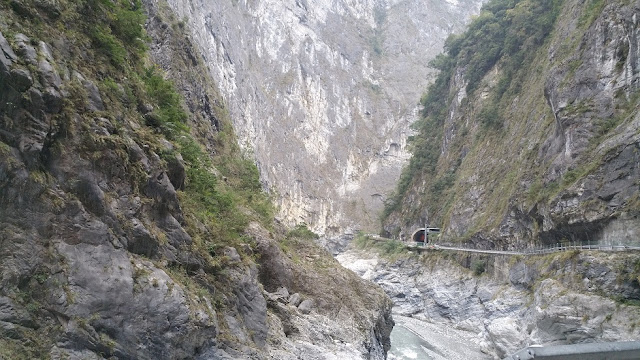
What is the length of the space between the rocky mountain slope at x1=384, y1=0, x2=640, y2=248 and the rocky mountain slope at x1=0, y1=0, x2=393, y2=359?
1736 centimetres

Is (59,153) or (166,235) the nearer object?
(59,153)

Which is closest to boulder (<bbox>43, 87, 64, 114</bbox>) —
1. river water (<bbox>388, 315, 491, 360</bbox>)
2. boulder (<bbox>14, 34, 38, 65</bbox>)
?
boulder (<bbox>14, 34, 38, 65</bbox>)

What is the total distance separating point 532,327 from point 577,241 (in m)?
5.89

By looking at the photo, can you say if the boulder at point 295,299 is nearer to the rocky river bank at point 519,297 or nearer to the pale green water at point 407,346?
the pale green water at point 407,346

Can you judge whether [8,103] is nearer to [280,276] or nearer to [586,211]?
[280,276]

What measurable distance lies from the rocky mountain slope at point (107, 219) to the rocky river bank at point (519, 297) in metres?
11.9

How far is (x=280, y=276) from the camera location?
→ 18.2 m

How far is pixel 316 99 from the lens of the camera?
95.9 m

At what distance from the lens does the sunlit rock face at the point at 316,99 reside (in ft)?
243

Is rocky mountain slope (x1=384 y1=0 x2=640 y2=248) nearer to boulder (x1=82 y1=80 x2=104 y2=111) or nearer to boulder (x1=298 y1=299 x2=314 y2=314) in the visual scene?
boulder (x1=298 y1=299 x2=314 y2=314)

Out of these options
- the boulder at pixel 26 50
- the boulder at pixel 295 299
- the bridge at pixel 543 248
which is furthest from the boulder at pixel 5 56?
the bridge at pixel 543 248

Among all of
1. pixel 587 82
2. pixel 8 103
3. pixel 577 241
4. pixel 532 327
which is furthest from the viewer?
pixel 587 82

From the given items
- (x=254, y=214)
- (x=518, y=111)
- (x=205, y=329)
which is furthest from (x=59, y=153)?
(x=518, y=111)

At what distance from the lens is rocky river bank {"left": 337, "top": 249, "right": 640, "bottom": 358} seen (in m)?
20.1
